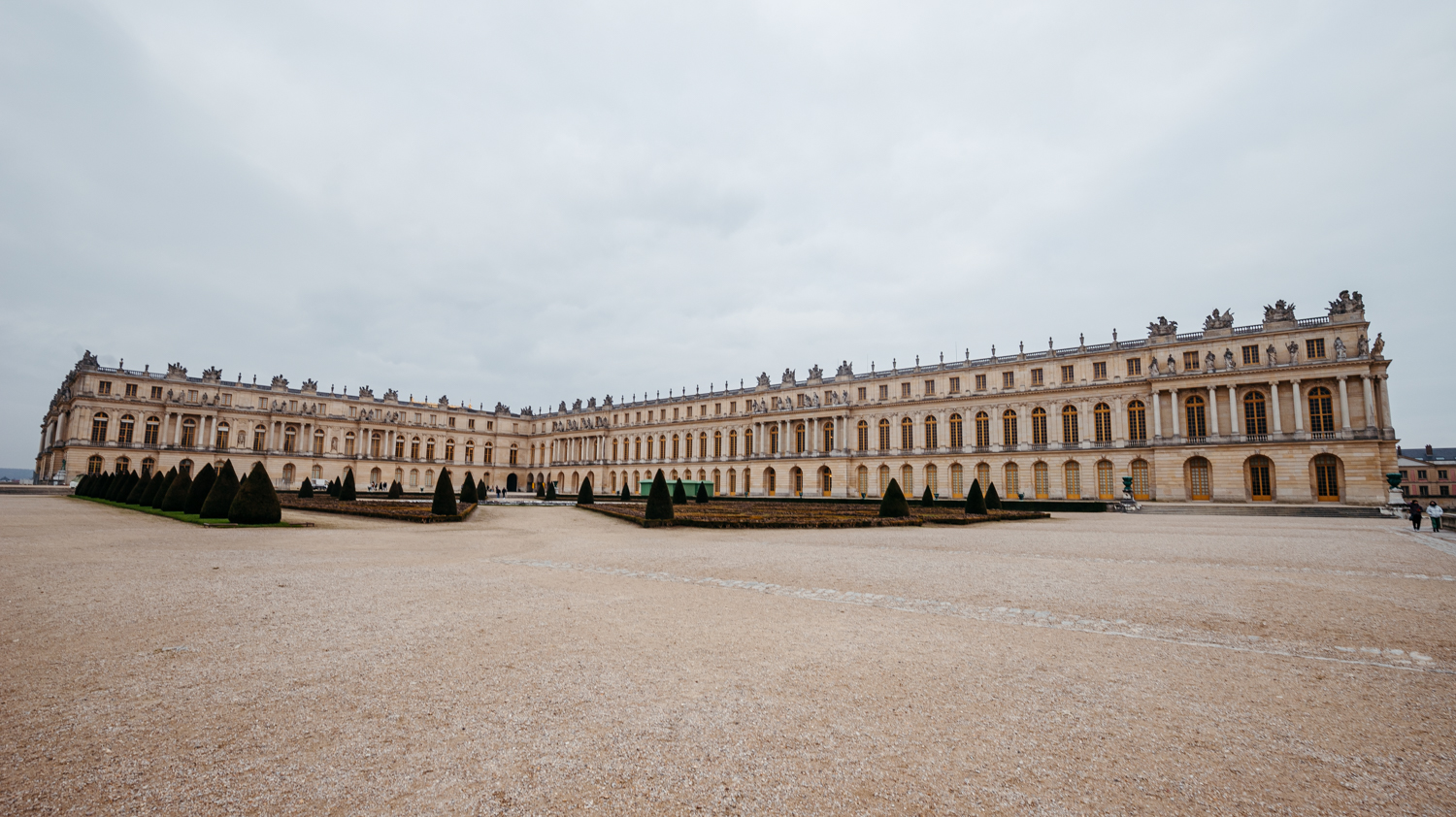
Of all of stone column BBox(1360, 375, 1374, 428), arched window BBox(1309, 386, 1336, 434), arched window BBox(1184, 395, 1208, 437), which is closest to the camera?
stone column BBox(1360, 375, 1374, 428)

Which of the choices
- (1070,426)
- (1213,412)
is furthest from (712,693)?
(1070,426)

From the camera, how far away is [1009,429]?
51531 mm

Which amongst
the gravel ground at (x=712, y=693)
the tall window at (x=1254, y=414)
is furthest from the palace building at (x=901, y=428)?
the gravel ground at (x=712, y=693)

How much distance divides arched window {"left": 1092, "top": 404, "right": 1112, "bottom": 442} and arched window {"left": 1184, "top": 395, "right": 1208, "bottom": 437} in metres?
4.65

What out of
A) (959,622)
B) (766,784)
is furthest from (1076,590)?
(766,784)

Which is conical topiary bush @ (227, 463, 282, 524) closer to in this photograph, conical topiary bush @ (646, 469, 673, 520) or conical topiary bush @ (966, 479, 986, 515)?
conical topiary bush @ (646, 469, 673, 520)

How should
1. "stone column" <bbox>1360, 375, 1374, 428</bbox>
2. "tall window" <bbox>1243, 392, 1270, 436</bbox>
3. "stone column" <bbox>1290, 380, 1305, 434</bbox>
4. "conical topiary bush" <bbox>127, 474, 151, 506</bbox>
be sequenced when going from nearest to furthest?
1. "conical topiary bush" <bbox>127, 474, 151, 506</bbox>
2. "stone column" <bbox>1360, 375, 1374, 428</bbox>
3. "stone column" <bbox>1290, 380, 1305, 434</bbox>
4. "tall window" <bbox>1243, 392, 1270, 436</bbox>

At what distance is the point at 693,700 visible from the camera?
4.56 m

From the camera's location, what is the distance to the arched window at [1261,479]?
40.0m

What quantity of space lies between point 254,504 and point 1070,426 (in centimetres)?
4921

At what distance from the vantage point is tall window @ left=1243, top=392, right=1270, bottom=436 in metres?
41.0

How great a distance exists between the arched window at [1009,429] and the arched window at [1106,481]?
6329 mm

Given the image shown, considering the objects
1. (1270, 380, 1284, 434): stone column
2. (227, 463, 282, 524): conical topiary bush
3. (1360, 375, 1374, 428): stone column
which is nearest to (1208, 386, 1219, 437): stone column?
(1270, 380, 1284, 434): stone column

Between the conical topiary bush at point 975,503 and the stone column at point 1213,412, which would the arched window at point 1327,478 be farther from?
the conical topiary bush at point 975,503
